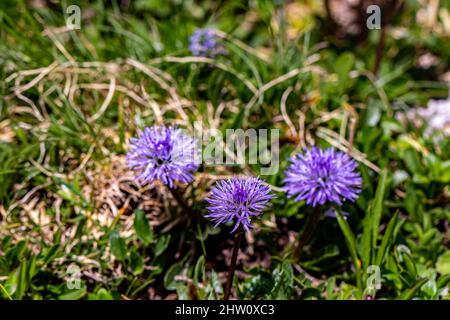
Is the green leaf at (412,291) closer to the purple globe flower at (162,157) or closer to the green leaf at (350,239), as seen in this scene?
the green leaf at (350,239)

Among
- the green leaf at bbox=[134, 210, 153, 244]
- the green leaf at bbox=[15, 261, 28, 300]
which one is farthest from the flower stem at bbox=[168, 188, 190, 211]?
the green leaf at bbox=[15, 261, 28, 300]

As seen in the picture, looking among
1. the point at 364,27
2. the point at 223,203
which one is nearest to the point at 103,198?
the point at 223,203

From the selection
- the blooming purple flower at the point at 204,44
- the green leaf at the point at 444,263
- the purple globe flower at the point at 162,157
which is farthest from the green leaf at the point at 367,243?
the blooming purple flower at the point at 204,44

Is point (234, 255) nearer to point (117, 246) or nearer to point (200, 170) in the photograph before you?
point (117, 246)

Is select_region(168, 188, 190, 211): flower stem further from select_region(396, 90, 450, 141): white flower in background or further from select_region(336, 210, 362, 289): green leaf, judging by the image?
select_region(396, 90, 450, 141): white flower in background

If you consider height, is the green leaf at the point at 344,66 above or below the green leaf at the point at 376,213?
above

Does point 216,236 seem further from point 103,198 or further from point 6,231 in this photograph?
point 6,231
